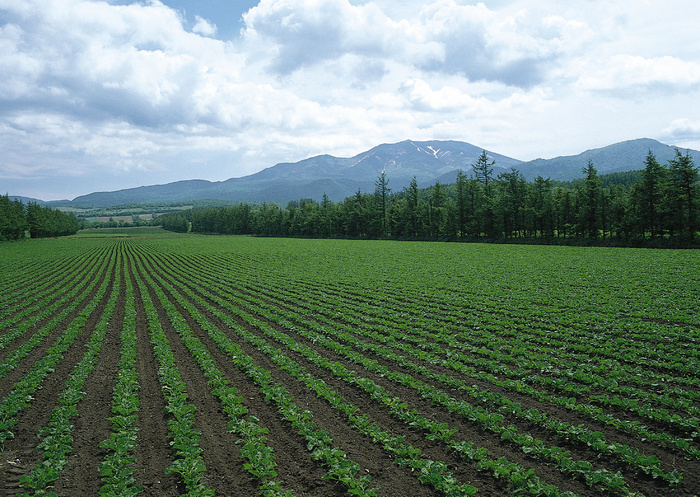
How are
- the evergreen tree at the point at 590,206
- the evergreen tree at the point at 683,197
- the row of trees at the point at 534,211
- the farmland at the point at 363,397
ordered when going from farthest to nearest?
the evergreen tree at the point at 590,206
the row of trees at the point at 534,211
the evergreen tree at the point at 683,197
the farmland at the point at 363,397

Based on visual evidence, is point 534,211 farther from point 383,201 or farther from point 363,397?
point 363,397

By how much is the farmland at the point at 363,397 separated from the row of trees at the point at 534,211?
4405 cm

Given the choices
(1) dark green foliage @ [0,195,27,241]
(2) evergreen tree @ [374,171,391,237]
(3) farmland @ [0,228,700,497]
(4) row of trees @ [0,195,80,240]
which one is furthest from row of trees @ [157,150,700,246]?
(4) row of trees @ [0,195,80,240]

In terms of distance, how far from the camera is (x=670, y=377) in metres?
11.3

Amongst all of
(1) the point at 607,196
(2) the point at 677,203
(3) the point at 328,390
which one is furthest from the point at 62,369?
(1) the point at 607,196

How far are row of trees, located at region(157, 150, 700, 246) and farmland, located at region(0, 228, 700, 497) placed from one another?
44.0 m

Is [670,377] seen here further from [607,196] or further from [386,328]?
[607,196]

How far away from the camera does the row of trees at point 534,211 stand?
55.3 meters

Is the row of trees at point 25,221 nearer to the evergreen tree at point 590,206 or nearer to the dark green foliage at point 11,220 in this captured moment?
the dark green foliage at point 11,220

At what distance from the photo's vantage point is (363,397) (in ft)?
37.2

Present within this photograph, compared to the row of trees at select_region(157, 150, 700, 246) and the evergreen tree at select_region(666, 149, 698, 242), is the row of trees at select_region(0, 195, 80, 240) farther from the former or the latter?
the evergreen tree at select_region(666, 149, 698, 242)

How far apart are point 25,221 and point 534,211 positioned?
154 m

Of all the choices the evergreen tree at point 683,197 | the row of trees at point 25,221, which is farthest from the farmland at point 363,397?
the row of trees at point 25,221

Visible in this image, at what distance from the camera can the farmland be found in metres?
7.66
